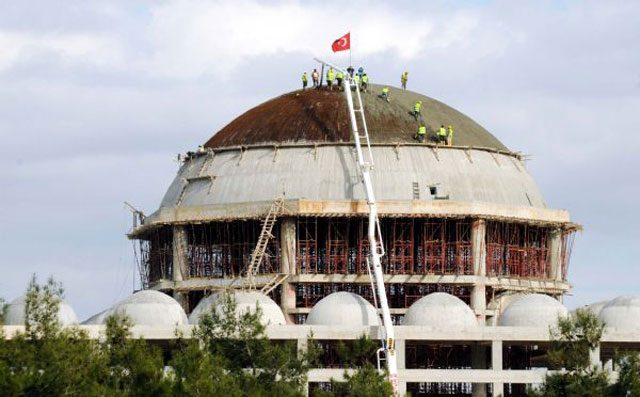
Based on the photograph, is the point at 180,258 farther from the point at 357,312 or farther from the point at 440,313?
the point at 440,313

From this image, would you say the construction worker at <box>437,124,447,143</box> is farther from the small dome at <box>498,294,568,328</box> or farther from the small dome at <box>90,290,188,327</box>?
the small dome at <box>90,290,188,327</box>

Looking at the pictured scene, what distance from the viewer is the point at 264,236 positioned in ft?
420

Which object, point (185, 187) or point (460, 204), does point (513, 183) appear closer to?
point (460, 204)

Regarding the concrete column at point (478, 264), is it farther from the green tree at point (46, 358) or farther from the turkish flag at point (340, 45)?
the green tree at point (46, 358)

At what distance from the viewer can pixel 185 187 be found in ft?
443

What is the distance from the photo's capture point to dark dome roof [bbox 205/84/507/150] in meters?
131

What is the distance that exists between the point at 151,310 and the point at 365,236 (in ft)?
49.3

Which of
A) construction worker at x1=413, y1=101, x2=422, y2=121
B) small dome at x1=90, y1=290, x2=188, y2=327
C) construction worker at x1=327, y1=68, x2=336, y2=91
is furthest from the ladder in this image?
construction worker at x1=327, y1=68, x2=336, y2=91

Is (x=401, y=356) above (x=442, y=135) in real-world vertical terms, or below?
below

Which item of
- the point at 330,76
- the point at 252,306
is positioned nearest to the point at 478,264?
the point at 252,306

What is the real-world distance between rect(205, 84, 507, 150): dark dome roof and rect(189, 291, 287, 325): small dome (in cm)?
1299

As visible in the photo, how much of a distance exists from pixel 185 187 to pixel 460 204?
18687mm

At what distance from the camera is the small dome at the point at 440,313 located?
392ft

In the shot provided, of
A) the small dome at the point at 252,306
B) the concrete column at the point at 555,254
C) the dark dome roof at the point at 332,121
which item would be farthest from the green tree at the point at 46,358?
the concrete column at the point at 555,254
